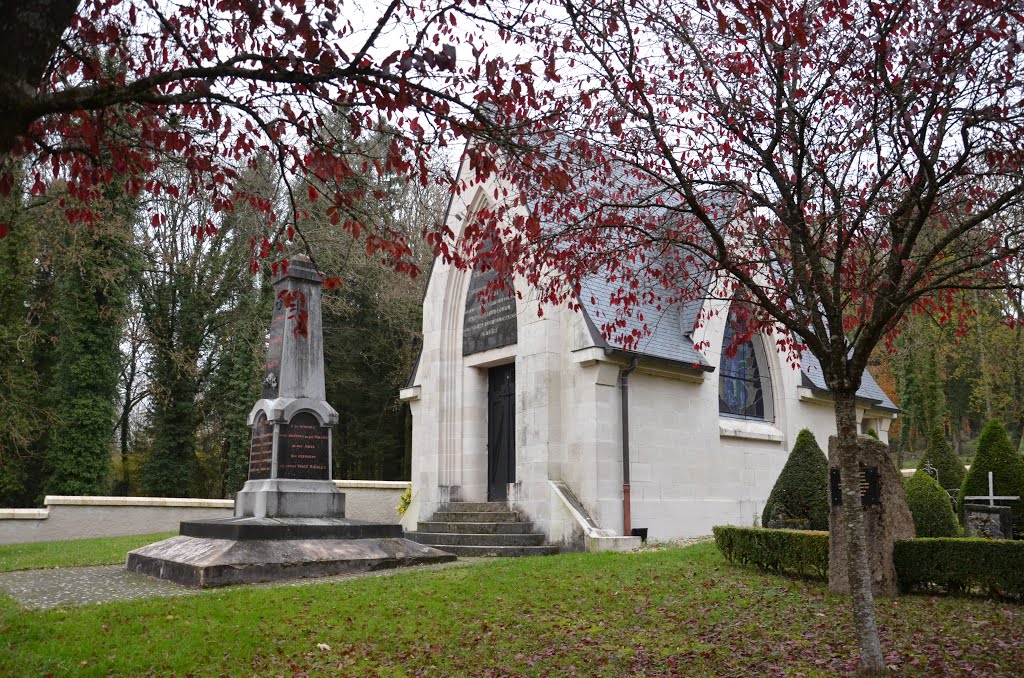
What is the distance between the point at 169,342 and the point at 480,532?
57.2 feet

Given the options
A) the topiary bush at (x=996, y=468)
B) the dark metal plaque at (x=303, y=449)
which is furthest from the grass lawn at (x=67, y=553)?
the topiary bush at (x=996, y=468)

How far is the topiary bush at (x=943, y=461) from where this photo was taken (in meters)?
17.7

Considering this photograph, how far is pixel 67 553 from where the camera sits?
1462 cm

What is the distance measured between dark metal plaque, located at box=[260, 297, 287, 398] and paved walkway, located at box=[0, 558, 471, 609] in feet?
11.1

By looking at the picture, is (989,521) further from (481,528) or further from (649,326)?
Answer: (481,528)

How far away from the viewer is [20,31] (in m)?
3.98

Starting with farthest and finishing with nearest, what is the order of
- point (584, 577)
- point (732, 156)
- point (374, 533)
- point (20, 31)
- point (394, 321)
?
point (394, 321)
point (374, 533)
point (584, 577)
point (732, 156)
point (20, 31)

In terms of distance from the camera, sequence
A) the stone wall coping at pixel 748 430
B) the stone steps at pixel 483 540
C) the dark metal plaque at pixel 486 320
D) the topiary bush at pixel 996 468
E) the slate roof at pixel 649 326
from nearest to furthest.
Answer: the topiary bush at pixel 996 468 → the stone steps at pixel 483 540 → the slate roof at pixel 649 326 → the dark metal plaque at pixel 486 320 → the stone wall coping at pixel 748 430

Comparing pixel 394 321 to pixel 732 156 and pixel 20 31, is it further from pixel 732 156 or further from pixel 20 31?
pixel 20 31

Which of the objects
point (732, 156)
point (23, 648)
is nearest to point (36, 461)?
point (23, 648)

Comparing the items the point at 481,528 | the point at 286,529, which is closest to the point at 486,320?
the point at 481,528

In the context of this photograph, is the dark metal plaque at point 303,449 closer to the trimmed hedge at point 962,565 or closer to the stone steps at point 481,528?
the stone steps at point 481,528

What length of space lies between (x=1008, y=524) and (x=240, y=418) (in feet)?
68.7

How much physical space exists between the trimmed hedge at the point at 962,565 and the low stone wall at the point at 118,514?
1592 cm
